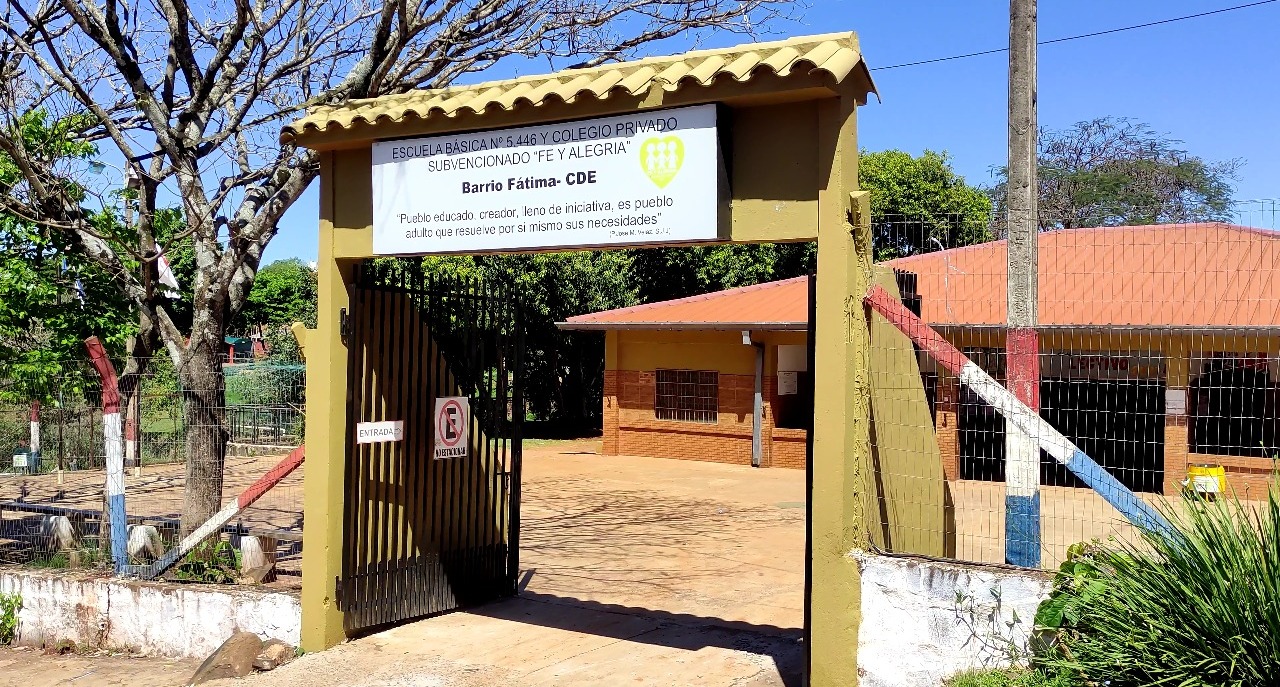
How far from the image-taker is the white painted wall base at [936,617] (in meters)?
5.26

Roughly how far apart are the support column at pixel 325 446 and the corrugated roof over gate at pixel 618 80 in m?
Answer: 0.53

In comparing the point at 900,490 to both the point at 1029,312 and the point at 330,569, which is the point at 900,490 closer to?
the point at 1029,312

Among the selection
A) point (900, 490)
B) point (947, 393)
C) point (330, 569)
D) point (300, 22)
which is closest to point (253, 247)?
point (300, 22)

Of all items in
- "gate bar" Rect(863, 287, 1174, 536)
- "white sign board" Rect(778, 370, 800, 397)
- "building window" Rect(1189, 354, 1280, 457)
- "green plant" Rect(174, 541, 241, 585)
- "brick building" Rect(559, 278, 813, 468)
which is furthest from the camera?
"white sign board" Rect(778, 370, 800, 397)

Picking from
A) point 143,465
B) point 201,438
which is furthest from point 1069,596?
point 143,465

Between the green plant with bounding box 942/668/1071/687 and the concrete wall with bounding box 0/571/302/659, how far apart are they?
4565 millimetres

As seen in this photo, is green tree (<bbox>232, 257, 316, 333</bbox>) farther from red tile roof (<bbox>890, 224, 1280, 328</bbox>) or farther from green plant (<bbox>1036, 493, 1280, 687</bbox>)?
green plant (<bbox>1036, 493, 1280, 687</bbox>)

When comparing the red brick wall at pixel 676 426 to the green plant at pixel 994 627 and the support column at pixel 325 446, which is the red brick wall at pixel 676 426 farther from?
the green plant at pixel 994 627

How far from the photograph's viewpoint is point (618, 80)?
6.39 meters

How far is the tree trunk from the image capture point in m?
9.29

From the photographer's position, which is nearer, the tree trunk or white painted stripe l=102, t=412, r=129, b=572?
white painted stripe l=102, t=412, r=129, b=572

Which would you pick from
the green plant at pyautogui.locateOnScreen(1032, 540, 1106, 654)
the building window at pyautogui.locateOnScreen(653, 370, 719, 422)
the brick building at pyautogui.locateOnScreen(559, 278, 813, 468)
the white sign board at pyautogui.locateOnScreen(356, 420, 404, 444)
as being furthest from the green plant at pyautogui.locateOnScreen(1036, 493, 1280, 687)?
the building window at pyautogui.locateOnScreen(653, 370, 719, 422)

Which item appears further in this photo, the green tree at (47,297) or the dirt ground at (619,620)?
the green tree at (47,297)

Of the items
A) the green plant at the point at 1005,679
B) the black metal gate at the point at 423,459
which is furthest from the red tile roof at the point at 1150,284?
the green plant at the point at 1005,679
